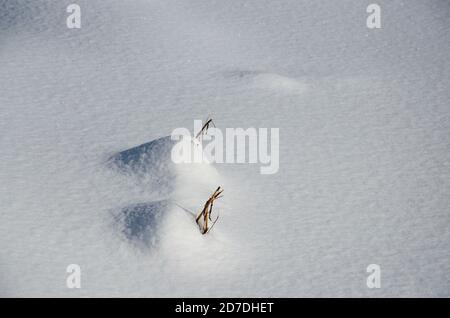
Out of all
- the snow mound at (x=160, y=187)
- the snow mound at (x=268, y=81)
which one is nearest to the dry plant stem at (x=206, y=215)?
the snow mound at (x=160, y=187)

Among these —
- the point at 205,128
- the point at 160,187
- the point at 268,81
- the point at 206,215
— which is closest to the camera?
the point at 206,215

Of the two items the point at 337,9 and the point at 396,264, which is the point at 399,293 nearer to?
the point at 396,264

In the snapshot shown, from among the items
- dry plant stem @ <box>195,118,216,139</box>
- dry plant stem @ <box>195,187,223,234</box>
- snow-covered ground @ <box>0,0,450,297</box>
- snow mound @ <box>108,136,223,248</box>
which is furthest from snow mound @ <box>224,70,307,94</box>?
dry plant stem @ <box>195,187,223,234</box>

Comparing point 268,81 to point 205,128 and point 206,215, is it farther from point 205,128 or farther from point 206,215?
point 206,215

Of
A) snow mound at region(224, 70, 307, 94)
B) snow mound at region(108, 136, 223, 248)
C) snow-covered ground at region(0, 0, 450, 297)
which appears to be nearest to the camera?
snow-covered ground at region(0, 0, 450, 297)

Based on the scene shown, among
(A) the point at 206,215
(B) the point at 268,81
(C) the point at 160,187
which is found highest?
(B) the point at 268,81

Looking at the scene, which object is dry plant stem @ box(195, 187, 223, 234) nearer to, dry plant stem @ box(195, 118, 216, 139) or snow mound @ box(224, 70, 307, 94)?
dry plant stem @ box(195, 118, 216, 139)

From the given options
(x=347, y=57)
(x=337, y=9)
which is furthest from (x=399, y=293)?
(x=337, y=9)

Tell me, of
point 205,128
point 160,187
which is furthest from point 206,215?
point 205,128
